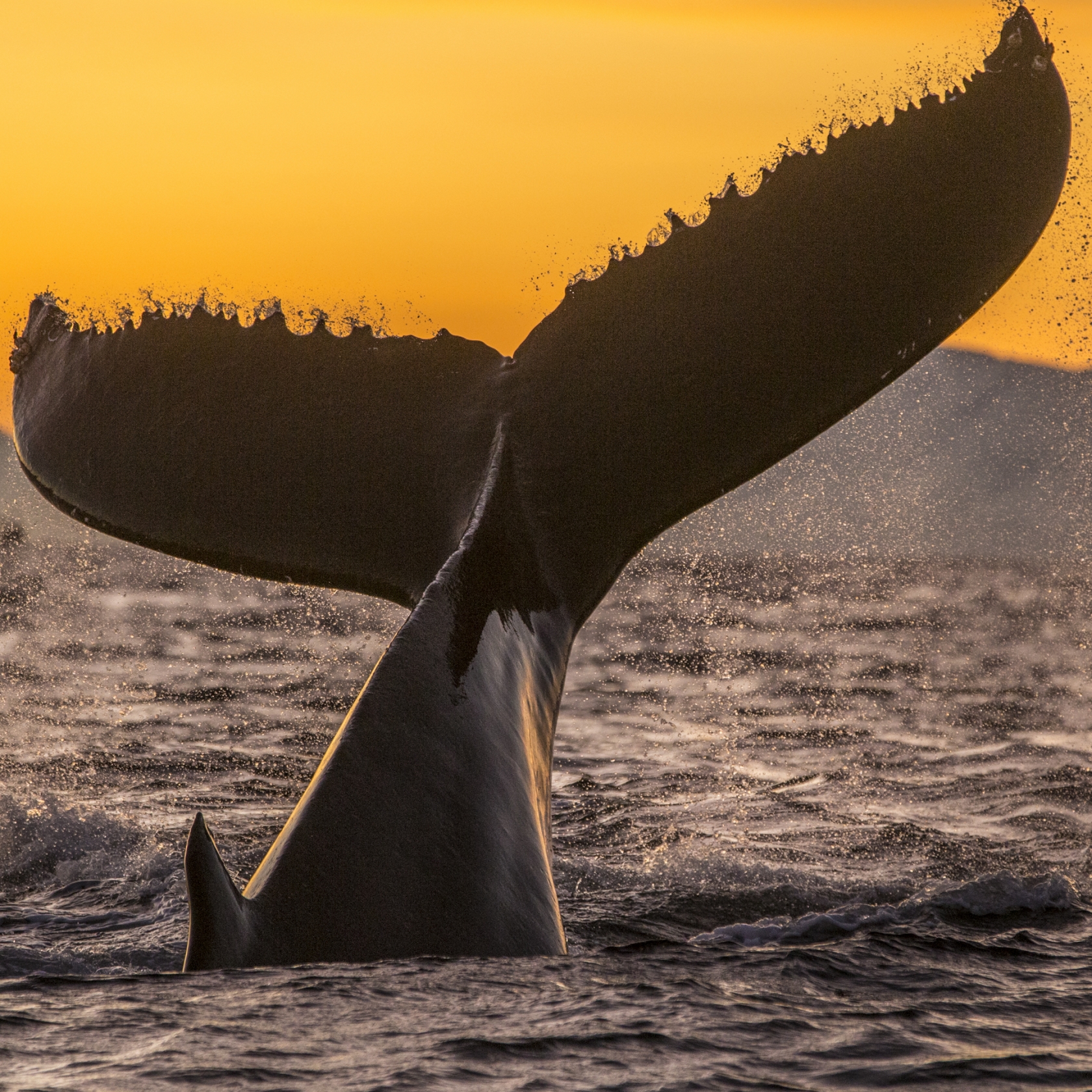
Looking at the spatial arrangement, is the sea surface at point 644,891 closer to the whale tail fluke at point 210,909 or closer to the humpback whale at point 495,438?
the whale tail fluke at point 210,909

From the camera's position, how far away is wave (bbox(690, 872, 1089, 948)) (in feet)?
18.9

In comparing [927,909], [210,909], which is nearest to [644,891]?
[927,909]

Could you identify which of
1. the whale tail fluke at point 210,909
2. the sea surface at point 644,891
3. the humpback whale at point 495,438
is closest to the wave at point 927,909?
the sea surface at point 644,891

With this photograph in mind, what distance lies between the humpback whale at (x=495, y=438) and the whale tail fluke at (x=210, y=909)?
144 mm

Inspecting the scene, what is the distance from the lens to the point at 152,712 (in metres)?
14.4

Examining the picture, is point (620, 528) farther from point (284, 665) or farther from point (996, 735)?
point (284, 665)

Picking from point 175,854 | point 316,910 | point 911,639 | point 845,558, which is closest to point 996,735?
point 175,854

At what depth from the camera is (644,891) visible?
680cm

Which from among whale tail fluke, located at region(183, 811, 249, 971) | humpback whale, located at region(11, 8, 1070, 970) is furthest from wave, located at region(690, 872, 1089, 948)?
whale tail fluke, located at region(183, 811, 249, 971)

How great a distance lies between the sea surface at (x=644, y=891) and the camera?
378cm

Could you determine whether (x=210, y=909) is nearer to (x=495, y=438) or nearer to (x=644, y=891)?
(x=495, y=438)

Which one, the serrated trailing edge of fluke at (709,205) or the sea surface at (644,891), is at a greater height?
the serrated trailing edge of fluke at (709,205)

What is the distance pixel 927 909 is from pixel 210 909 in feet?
11.1

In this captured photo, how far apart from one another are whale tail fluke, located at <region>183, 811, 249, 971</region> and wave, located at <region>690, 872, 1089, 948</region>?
1932mm
